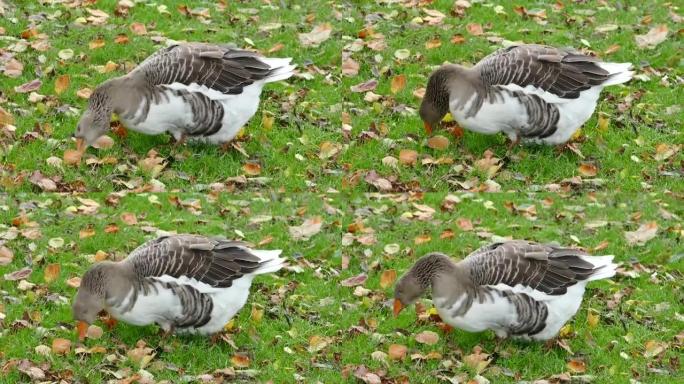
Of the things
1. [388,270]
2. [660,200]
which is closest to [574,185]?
[660,200]

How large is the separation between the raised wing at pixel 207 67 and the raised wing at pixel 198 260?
2.11m

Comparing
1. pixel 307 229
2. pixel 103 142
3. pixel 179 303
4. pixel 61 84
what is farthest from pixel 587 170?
pixel 61 84

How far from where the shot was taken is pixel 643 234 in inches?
538

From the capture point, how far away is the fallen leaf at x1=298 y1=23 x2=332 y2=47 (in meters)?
15.5

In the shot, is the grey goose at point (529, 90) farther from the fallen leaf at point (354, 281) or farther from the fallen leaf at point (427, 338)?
the fallen leaf at point (427, 338)

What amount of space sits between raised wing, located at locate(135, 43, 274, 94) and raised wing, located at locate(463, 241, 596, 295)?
3407 mm

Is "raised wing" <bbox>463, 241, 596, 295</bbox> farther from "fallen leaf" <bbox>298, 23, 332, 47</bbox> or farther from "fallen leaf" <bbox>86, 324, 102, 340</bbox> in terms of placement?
"fallen leaf" <bbox>298, 23, 332, 47</bbox>

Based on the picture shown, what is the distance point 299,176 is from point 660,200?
4443 mm

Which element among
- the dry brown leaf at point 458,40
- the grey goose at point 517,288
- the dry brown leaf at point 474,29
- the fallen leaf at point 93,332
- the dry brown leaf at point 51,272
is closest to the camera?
the grey goose at point 517,288

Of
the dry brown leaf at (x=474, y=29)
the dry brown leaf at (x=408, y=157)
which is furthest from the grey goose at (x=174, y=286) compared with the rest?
the dry brown leaf at (x=474, y=29)

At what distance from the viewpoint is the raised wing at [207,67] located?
41.2 feet

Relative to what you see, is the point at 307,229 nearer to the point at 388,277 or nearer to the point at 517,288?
the point at 388,277

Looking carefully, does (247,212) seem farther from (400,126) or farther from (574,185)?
(574,185)

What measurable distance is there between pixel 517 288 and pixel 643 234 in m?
3.17
